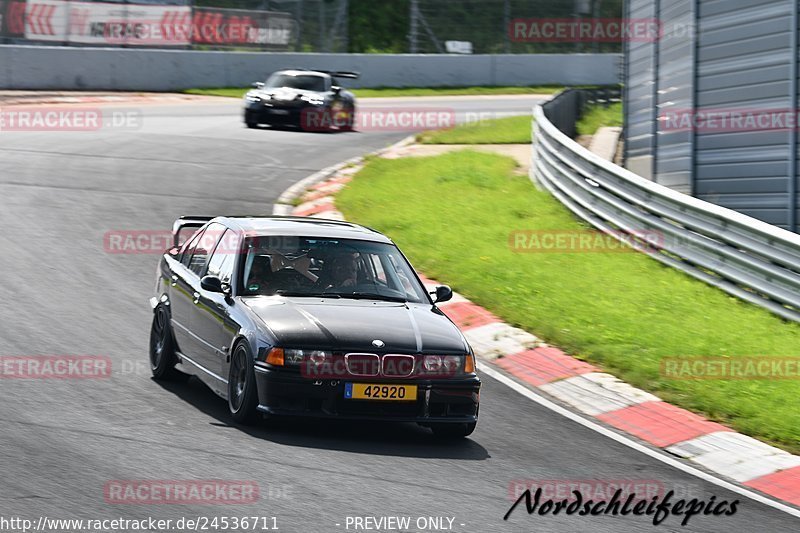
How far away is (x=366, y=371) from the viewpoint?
832cm

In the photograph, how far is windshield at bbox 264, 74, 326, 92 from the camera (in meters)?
29.1

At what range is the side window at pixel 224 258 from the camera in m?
9.46

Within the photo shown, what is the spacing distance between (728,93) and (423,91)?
23.3 m

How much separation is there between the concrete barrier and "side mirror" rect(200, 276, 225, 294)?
2653 centimetres

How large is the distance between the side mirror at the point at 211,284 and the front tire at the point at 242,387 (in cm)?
62

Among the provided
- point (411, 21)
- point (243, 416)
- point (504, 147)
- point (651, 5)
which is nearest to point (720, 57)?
point (651, 5)

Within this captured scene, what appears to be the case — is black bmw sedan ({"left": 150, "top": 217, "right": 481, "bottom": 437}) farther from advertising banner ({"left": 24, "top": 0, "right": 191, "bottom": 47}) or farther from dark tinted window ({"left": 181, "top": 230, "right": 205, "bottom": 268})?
advertising banner ({"left": 24, "top": 0, "right": 191, "bottom": 47})

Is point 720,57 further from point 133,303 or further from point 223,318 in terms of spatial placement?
point 223,318

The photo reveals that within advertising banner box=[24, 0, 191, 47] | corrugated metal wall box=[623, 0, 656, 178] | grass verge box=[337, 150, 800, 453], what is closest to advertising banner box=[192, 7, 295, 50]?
advertising banner box=[24, 0, 191, 47]

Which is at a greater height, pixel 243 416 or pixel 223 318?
pixel 223 318

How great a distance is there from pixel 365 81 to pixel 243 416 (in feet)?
110

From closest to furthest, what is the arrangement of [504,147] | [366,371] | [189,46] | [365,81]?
[366,371], [504,147], [189,46], [365,81]
